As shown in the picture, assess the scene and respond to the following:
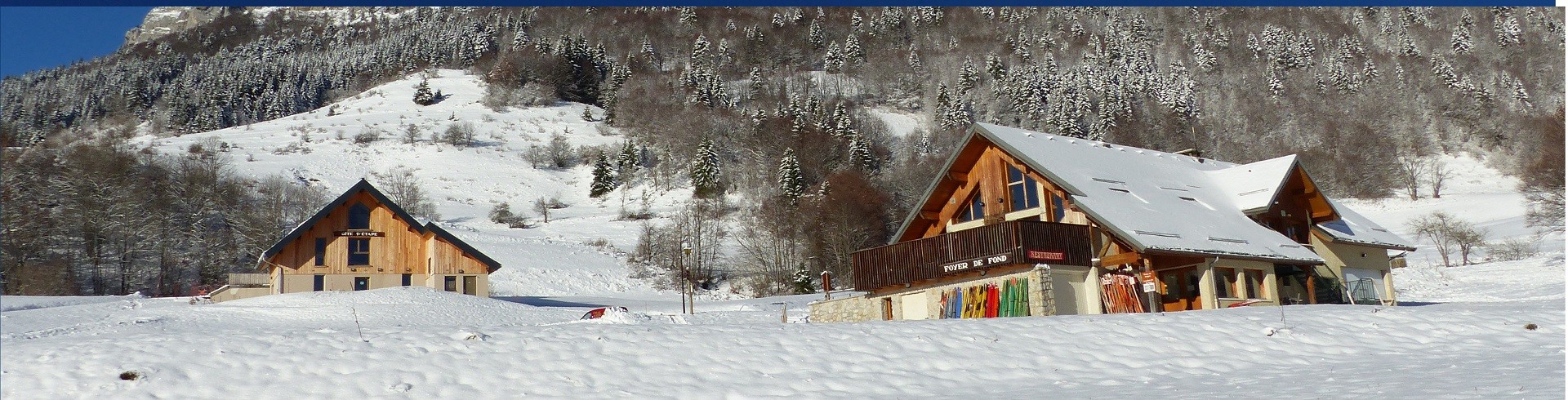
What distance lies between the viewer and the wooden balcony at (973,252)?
24.3 metres

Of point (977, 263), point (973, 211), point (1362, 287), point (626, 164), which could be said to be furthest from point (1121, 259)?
point (626, 164)

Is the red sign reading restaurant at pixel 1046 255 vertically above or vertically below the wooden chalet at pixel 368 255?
below

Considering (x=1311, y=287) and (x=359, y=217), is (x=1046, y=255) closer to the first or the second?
(x=1311, y=287)

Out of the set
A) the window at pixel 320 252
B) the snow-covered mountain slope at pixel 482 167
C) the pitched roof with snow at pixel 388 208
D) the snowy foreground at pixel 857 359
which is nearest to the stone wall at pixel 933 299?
the snowy foreground at pixel 857 359

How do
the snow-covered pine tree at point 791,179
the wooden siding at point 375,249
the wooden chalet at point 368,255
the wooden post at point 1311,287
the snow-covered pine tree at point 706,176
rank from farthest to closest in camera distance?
1. the snow-covered pine tree at point 706,176
2. the snow-covered pine tree at point 791,179
3. the wooden siding at point 375,249
4. the wooden chalet at point 368,255
5. the wooden post at point 1311,287

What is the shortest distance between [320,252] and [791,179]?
130 ft

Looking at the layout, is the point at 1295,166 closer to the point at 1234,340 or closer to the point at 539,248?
the point at 1234,340

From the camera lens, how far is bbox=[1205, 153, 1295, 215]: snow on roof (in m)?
29.6

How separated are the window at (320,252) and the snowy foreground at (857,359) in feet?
93.0

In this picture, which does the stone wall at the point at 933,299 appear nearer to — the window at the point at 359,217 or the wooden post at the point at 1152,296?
the wooden post at the point at 1152,296

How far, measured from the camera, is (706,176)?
8106 centimetres

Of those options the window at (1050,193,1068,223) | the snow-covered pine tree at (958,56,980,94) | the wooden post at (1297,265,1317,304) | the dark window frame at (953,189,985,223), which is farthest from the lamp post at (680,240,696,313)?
the snow-covered pine tree at (958,56,980,94)

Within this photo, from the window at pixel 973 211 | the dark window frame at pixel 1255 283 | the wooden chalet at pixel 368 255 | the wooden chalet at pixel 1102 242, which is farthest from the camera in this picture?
the wooden chalet at pixel 368 255

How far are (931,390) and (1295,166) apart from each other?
2284 cm
